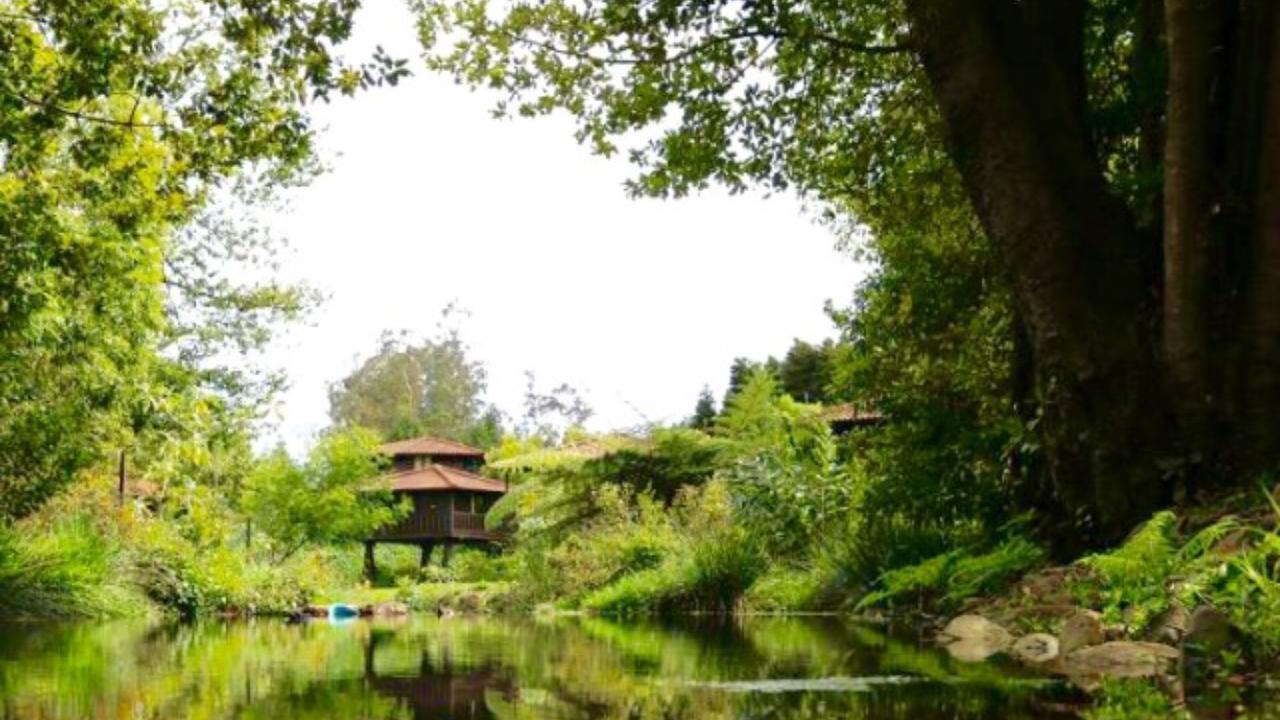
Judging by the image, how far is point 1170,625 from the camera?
14.8 feet

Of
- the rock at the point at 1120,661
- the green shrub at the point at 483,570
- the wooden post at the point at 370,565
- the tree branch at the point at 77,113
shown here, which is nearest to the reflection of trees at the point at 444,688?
the rock at the point at 1120,661

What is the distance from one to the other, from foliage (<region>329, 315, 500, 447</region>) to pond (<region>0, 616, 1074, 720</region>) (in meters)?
51.8

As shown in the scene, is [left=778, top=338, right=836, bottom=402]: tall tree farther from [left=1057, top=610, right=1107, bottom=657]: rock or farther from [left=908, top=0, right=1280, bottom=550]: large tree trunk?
[left=1057, top=610, right=1107, bottom=657]: rock

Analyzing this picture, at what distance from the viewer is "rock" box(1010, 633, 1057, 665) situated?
5047 millimetres

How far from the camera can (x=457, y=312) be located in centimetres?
6309

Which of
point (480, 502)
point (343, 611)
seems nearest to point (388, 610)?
point (343, 611)

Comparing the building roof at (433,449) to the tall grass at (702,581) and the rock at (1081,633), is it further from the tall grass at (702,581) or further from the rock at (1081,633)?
the rock at (1081,633)

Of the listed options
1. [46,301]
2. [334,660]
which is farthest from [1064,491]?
[46,301]

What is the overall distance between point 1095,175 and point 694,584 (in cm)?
725

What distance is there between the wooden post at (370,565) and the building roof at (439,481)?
203cm

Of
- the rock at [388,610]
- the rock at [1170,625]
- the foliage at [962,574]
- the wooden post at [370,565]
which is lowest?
the rock at [388,610]

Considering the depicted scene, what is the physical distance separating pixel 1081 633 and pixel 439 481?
37.1m

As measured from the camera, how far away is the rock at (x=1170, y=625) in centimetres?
441

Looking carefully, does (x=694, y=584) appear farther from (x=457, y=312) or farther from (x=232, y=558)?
(x=457, y=312)
